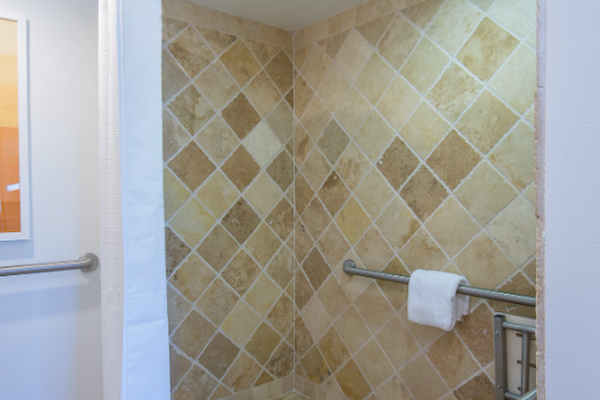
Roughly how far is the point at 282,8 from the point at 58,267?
1.41 metres

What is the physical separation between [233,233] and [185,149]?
445 millimetres

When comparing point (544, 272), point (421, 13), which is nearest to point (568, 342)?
point (544, 272)

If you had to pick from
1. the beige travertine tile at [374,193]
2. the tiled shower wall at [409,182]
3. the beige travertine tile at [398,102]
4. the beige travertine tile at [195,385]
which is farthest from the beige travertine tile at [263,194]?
the beige travertine tile at [195,385]

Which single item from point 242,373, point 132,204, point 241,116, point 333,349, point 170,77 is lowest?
point 242,373

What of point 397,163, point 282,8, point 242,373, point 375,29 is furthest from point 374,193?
point 242,373

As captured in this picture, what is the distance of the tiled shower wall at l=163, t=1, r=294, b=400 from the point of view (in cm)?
181

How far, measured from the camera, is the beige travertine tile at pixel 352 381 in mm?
1889

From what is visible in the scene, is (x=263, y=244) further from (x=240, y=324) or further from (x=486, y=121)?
(x=486, y=121)

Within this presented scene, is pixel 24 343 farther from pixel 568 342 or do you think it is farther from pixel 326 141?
pixel 568 342

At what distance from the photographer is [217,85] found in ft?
6.33

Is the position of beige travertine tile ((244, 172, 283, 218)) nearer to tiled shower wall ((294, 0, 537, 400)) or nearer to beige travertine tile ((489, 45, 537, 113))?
tiled shower wall ((294, 0, 537, 400))

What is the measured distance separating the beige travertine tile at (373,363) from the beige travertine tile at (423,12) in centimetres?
132

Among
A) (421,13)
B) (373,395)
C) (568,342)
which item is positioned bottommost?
(373,395)

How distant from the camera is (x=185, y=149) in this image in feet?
6.02
